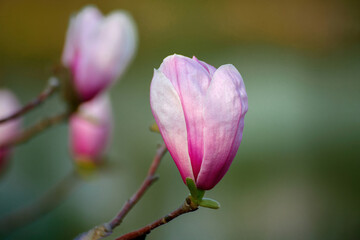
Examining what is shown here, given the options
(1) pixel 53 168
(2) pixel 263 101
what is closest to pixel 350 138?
(2) pixel 263 101

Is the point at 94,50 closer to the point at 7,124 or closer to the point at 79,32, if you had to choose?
the point at 79,32

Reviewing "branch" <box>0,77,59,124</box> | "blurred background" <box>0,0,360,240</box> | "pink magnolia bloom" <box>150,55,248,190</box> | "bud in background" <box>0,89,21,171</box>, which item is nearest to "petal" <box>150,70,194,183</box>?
"pink magnolia bloom" <box>150,55,248,190</box>

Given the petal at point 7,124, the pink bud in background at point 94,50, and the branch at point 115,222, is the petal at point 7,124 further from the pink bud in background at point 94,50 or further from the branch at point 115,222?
the branch at point 115,222

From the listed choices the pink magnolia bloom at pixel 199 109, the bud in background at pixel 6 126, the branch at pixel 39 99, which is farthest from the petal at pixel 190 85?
the bud in background at pixel 6 126

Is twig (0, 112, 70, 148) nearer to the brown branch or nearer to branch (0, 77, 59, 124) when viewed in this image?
branch (0, 77, 59, 124)

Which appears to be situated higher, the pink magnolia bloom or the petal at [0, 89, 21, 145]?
the pink magnolia bloom

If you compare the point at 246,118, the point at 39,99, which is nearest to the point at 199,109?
the point at 39,99
